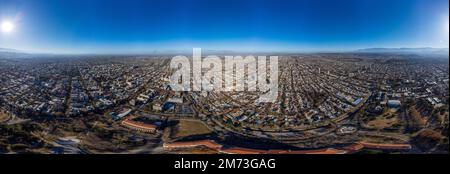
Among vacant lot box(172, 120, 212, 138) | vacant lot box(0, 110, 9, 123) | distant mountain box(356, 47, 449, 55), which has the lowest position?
vacant lot box(172, 120, 212, 138)

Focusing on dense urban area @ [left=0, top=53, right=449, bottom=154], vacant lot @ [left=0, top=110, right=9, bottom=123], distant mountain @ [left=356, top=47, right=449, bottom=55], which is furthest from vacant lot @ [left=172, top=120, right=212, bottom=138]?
distant mountain @ [left=356, top=47, right=449, bottom=55]

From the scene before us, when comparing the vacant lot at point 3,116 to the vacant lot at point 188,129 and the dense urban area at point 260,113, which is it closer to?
the dense urban area at point 260,113

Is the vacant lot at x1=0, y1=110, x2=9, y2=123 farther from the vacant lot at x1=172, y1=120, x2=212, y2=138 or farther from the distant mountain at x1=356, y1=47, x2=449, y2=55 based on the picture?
the distant mountain at x1=356, y1=47, x2=449, y2=55

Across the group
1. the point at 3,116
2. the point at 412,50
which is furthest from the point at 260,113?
the point at 3,116

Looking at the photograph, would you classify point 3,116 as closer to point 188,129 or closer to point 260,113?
point 188,129

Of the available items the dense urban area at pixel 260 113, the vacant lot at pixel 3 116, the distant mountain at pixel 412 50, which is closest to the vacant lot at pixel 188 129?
the dense urban area at pixel 260 113

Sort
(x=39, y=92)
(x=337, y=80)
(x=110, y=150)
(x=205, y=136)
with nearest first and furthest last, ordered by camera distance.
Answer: (x=110, y=150)
(x=205, y=136)
(x=337, y=80)
(x=39, y=92)

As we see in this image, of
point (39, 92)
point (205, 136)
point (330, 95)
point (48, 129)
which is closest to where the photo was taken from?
point (205, 136)
